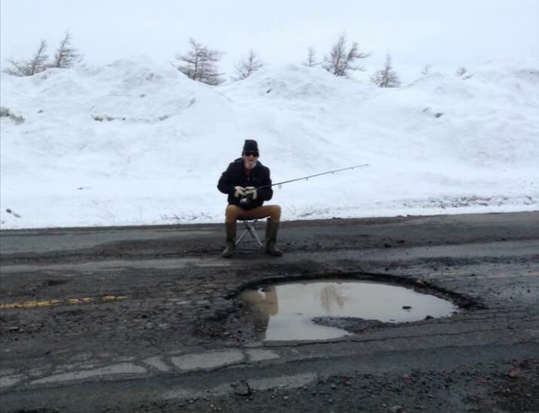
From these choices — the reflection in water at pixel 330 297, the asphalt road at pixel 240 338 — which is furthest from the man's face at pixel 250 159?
the reflection in water at pixel 330 297

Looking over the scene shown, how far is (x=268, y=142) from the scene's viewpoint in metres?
19.6

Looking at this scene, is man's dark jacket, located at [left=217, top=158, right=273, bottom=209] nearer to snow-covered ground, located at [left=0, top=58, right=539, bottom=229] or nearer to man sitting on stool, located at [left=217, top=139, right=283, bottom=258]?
man sitting on stool, located at [left=217, top=139, right=283, bottom=258]

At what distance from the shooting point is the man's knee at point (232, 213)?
7.83 metres

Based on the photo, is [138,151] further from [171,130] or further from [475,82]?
[475,82]

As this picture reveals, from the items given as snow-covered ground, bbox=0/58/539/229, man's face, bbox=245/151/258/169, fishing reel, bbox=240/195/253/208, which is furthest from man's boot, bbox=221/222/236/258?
snow-covered ground, bbox=0/58/539/229

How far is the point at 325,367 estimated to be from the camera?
3863 mm

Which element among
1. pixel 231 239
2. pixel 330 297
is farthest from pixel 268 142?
pixel 330 297

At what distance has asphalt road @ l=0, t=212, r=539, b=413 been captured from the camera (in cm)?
348

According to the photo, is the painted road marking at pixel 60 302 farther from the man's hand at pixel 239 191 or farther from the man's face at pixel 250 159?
the man's face at pixel 250 159

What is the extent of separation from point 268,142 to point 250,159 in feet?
38.9

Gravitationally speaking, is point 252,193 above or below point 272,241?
above

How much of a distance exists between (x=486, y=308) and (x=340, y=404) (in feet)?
8.21

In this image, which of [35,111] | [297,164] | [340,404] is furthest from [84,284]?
[35,111]

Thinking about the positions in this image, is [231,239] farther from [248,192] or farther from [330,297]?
[330,297]
